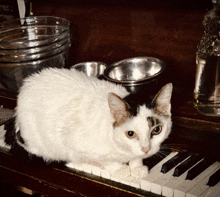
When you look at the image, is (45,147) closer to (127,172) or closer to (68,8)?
(127,172)

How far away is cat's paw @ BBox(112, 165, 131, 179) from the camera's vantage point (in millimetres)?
1165

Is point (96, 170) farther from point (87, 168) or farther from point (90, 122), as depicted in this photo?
point (90, 122)

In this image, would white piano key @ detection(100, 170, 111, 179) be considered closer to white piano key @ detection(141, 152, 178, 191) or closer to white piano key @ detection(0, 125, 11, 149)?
white piano key @ detection(141, 152, 178, 191)

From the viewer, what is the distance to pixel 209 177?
42.7 inches

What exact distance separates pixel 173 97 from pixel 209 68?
0.21 metres

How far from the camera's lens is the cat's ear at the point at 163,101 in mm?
945

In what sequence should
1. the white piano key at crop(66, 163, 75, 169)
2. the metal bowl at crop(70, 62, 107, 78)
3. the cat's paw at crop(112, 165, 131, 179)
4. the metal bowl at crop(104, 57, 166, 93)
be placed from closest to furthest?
the cat's paw at crop(112, 165, 131, 179) → the white piano key at crop(66, 163, 75, 169) → the metal bowl at crop(104, 57, 166, 93) → the metal bowl at crop(70, 62, 107, 78)

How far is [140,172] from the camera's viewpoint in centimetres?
113

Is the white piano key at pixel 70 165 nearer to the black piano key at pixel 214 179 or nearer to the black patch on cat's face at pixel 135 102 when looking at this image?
the black patch on cat's face at pixel 135 102

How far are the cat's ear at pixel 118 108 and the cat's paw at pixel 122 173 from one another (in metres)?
0.29

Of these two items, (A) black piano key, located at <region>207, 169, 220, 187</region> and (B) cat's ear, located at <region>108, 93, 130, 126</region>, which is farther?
(A) black piano key, located at <region>207, 169, 220, 187</region>

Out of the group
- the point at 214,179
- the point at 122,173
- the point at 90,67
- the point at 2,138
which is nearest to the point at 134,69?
the point at 90,67

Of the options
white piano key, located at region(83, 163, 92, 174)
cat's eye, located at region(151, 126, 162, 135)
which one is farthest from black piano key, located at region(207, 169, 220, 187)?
white piano key, located at region(83, 163, 92, 174)

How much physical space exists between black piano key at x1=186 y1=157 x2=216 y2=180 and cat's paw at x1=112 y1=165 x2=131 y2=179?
0.88 feet
